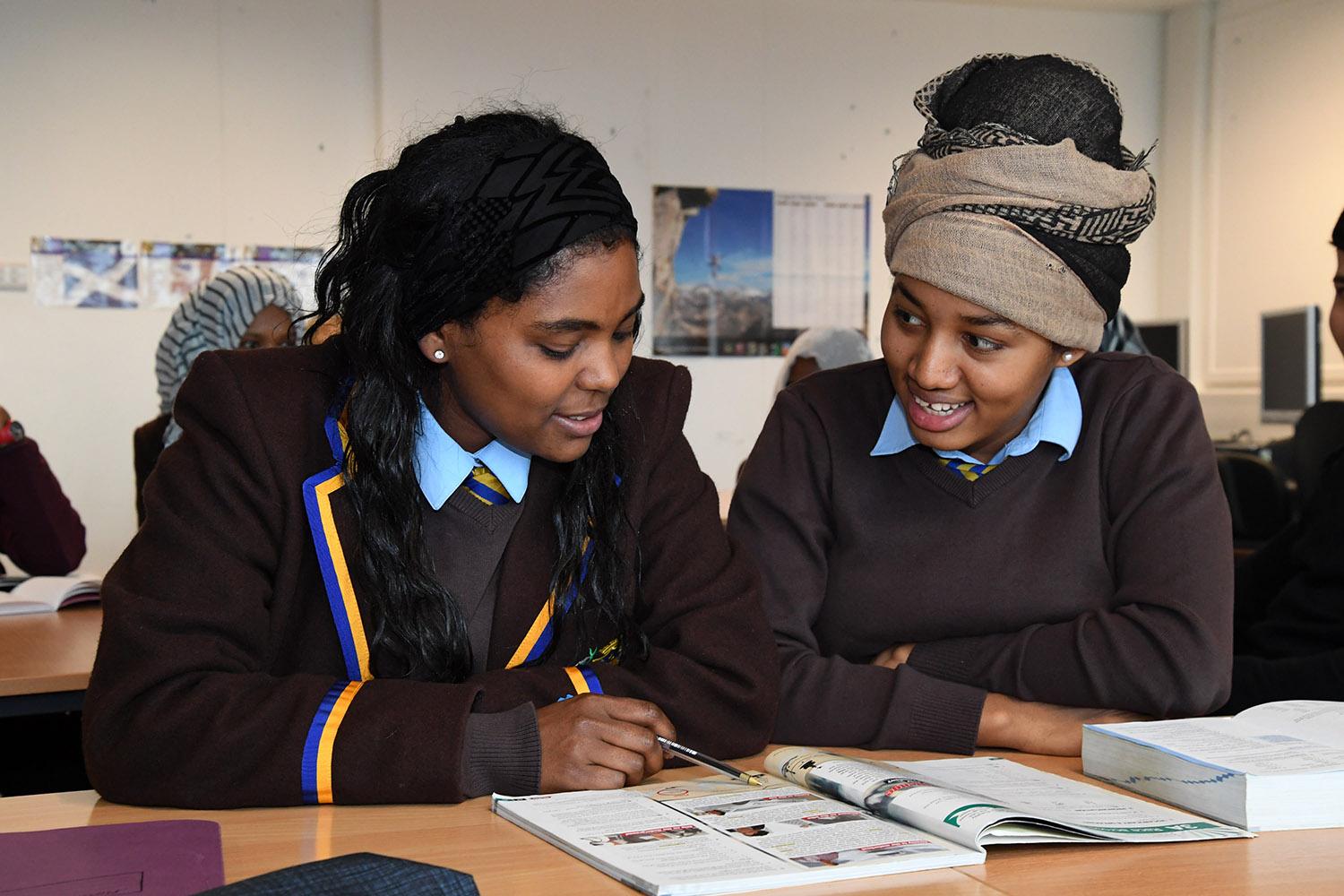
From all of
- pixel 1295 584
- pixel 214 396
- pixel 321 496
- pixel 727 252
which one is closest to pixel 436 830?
pixel 321 496

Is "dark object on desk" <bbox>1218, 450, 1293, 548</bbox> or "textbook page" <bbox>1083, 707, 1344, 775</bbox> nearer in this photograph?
"textbook page" <bbox>1083, 707, 1344, 775</bbox>

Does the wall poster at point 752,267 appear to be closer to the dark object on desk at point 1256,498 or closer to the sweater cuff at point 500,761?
the dark object on desk at point 1256,498

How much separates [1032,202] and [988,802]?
0.72 metres

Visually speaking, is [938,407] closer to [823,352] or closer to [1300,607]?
[1300,607]

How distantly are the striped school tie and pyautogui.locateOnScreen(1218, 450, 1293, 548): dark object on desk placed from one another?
2919mm

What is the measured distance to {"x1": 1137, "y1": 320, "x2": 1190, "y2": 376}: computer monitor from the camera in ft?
19.2

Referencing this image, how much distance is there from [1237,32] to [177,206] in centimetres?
505

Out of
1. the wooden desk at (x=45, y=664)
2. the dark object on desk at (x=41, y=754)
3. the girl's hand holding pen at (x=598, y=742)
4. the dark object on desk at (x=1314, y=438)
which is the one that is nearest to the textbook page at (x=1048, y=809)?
the girl's hand holding pen at (x=598, y=742)

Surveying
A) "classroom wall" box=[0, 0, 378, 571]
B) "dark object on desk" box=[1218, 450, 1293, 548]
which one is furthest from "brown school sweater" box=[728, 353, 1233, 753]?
"classroom wall" box=[0, 0, 378, 571]

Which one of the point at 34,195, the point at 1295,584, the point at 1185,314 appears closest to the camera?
the point at 1295,584

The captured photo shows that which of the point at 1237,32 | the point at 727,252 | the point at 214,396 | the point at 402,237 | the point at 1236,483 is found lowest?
the point at 1236,483

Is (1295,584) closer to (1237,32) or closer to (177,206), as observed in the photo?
(177,206)

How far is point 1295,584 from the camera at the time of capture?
1.89 m

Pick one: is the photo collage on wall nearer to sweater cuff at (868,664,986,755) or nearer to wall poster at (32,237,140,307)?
wall poster at (32,237,140,307)
